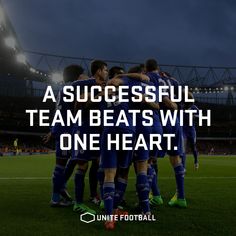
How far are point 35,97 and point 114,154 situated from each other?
64817mm

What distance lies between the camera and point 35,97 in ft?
224

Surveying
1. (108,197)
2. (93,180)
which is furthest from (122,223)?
(93,180)

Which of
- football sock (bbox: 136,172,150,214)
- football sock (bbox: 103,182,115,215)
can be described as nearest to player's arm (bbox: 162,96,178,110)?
football sock (bbox: 136,172,150,214)

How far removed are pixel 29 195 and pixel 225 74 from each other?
64.8 metres

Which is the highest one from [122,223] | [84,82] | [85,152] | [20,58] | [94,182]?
[20,58]

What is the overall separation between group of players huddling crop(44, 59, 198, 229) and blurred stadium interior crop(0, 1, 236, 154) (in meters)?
30.9

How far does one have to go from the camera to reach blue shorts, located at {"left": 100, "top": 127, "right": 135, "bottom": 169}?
5.04 meters

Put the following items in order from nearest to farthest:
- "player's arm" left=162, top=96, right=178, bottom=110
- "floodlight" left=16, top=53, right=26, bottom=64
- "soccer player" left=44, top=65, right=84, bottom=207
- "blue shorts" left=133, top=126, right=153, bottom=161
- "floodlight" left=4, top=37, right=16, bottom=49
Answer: "blue shorts" left=133, top=126, right=153, bottom=161, "player's arm" left=162, top=96, right=178, bottom=110, "soccer player" left=44, top=65, right=84, bottom=207, "floodlight" left=4, top=37, right=16, bottom=49, "floodlight" left=16, top=53, right=26, bottom=64

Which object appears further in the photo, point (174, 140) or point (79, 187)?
point (174, 140)

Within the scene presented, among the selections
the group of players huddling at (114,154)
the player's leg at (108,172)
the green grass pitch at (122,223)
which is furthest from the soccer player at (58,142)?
the player's leg at (108,172)

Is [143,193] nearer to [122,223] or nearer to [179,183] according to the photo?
[122,223]

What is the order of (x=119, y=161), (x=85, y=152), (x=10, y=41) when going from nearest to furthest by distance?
1. (x=119, y=161)
2. (x=85, y=152)
3. (x=10, y=41)

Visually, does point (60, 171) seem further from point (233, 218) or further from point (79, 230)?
point (233, 218)

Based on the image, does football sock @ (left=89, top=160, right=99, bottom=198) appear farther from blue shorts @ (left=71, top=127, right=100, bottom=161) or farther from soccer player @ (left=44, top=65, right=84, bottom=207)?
blue shorts @ (left=71, top=127, right=100, bottom=161)
